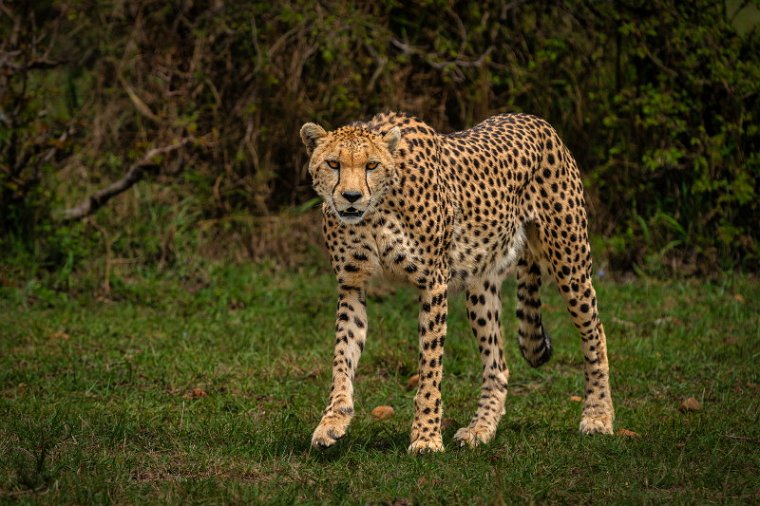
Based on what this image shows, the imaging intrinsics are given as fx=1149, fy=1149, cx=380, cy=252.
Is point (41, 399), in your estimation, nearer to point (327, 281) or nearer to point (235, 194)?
point (327, 281)

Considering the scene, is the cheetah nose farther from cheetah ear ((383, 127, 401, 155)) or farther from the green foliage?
the green foliage

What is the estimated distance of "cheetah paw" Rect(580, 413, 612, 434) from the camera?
492cm

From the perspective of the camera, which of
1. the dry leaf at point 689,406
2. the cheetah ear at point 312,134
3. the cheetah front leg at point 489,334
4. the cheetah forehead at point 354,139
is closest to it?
the cheetah forehead at point 354,139

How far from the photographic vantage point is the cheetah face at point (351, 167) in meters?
4.32

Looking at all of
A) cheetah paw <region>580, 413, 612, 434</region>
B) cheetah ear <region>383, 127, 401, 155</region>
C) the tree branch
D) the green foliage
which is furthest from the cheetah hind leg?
the tree branch

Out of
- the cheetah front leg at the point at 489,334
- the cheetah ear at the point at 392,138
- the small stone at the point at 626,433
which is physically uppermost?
the cheetah ear at the point at 392,138

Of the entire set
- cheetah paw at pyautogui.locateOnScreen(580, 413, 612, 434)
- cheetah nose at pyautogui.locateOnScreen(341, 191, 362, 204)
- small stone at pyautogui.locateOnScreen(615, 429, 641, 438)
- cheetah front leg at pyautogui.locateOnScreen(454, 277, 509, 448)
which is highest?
cheetah nose at pyautogui.locateOnScreen(341, 191, 362, 204)

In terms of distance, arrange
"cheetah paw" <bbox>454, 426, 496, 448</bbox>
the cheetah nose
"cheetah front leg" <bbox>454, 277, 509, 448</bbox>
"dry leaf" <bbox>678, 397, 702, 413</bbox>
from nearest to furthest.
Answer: the cheetah nose < "cheetah paw" <bbox>454, 426, 496, 448</bbox> < "cheetah front leg" <bbox>454, 277, 509, 448</bbox> < "dry leaf" <bbox>678, 397, 702, 413</bbox>

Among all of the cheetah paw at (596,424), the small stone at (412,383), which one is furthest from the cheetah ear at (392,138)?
the small stone at (412,383)

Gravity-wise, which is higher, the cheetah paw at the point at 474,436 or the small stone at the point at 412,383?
the cheetah paw at the point at 474,436

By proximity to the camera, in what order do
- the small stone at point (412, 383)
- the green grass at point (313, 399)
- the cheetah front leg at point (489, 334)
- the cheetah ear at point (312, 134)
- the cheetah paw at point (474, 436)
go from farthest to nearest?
the small stone at point (412, 383)
the cheetah front leg at point (489, 334)
the cheetah paw at point (474, 436)
the cheetah ear at point (312, 134)
the green grass at point (313, 399)

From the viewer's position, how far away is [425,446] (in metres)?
4.54

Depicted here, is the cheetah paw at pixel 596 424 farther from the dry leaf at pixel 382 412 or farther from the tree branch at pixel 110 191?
the tree branch at pixel 110 191

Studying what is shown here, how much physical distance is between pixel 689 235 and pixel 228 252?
10.8 ft
